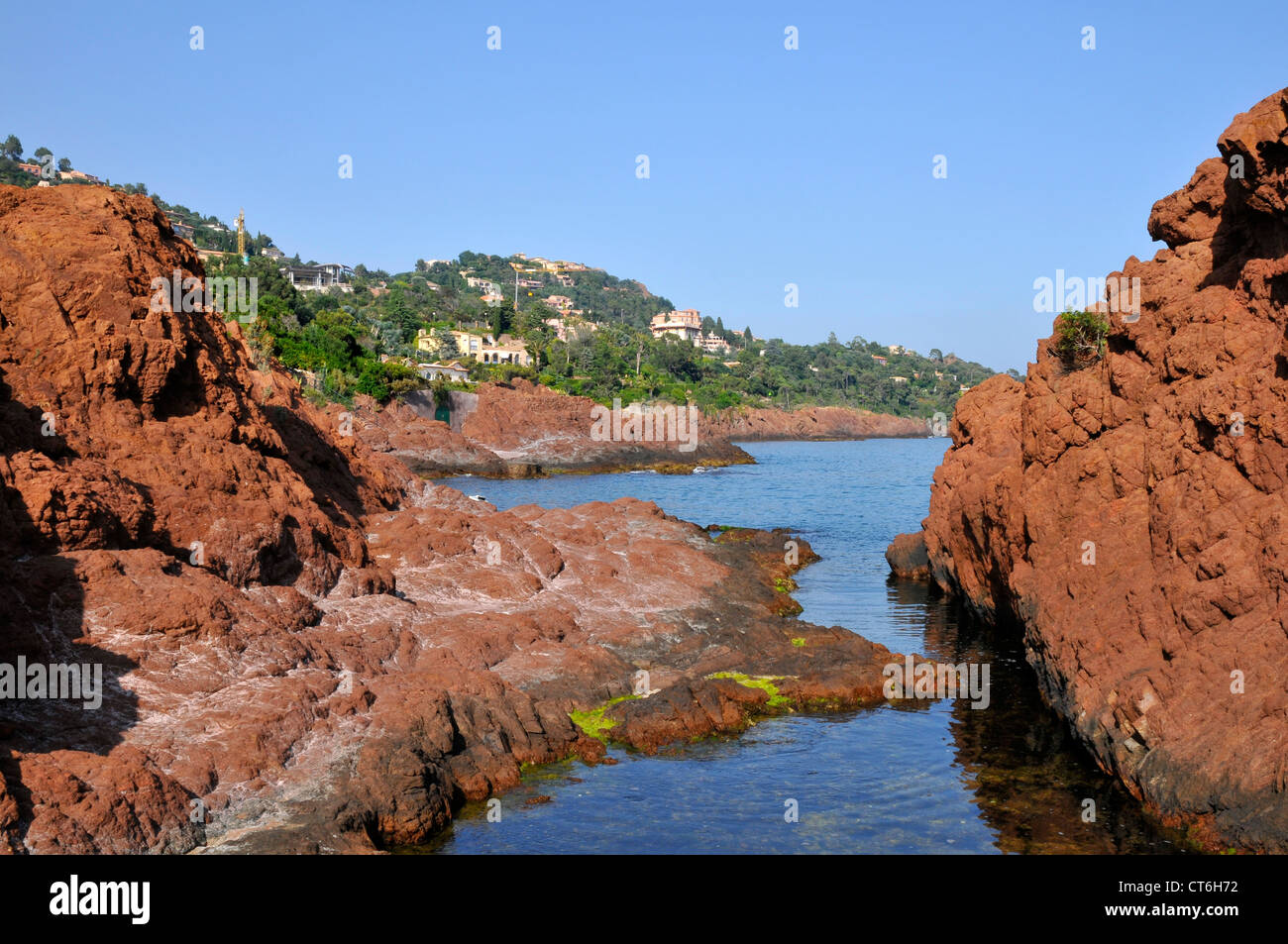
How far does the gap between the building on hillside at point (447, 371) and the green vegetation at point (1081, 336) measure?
94.1 meters

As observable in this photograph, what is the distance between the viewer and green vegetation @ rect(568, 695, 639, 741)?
19484mm

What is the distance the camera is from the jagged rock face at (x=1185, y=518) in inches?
559

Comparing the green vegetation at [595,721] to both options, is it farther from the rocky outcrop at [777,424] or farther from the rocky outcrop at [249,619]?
the rocky outcrop at [777,424]

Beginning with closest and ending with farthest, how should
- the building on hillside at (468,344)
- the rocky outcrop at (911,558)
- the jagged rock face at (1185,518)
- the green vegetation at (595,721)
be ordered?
the jagged rock face at (1185,518)
the green vegetation at (595,721)
the rocky outcrop at (911,558)
the building on hillside at (468,344)

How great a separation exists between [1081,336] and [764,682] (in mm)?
11321

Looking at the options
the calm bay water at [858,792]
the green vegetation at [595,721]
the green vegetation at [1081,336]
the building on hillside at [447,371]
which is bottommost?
the calm bay water at [858,792]

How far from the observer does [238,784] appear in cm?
1365

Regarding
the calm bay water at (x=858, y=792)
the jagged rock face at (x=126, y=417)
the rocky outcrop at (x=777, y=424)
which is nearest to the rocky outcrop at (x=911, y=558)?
the calm bay water at (x=858, y=792)

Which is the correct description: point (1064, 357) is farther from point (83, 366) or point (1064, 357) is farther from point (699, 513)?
point (699, 513)

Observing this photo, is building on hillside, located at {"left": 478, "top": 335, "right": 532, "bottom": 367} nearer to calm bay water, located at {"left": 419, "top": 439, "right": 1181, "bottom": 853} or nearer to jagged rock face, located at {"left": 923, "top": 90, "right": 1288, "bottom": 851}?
calm bay water, located at {"left": 419, "top": 439, "right": 1181, "bottom": 853}

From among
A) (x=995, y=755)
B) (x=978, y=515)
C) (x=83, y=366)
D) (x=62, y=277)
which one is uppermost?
(x=62, y=277)

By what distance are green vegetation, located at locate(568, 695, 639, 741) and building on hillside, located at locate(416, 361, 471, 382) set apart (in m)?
96.4

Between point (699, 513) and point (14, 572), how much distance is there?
50610 mm
